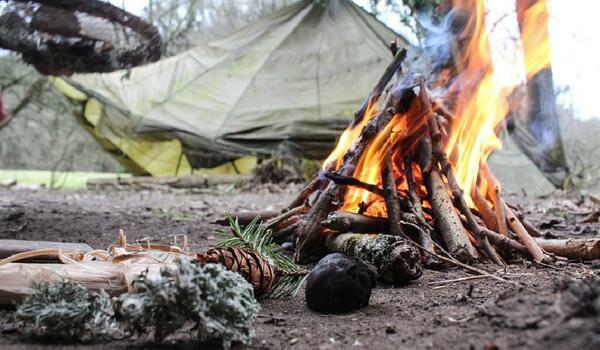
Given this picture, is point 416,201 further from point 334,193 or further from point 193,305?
point 193,305

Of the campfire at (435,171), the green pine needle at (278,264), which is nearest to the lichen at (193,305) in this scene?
the green pine needle at (278,264)

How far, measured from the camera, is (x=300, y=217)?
3340 mm

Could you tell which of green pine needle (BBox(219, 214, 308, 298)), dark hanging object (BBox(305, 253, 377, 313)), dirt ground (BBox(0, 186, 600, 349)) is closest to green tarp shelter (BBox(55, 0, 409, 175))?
green pine needle (BBox(219, 214, 308, 298))

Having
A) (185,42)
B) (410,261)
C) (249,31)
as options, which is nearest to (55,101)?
(185,42)

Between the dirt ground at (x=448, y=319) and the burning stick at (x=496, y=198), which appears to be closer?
the dirt ground at (x=448, y=319)

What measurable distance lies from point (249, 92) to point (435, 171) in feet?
30.4

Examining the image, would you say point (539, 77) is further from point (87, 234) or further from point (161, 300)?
point (161, 300)

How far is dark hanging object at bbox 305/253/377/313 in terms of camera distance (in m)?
2.01

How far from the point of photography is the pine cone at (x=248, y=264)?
82.7 inches

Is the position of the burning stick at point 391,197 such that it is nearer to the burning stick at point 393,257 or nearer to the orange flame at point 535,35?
the burning stick at point 393,257

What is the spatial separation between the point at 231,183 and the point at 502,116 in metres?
8.21

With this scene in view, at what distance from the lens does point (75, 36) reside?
435 centimetres

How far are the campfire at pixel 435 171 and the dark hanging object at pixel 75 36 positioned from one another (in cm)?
216

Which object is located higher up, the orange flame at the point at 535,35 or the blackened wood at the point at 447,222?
the orange flame at the point at 535,35
